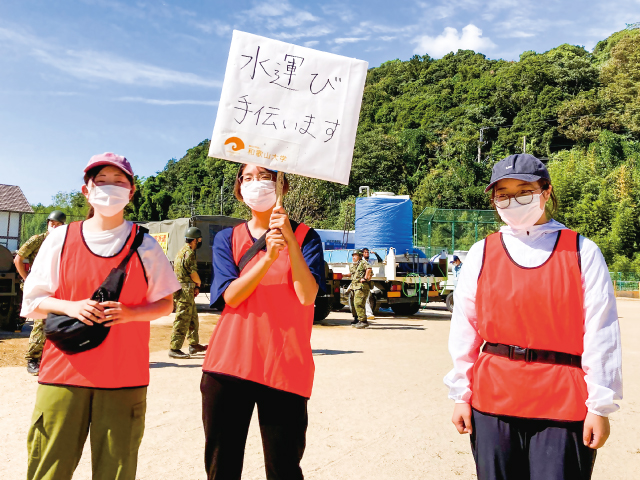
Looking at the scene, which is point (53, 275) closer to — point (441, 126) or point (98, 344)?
point (98, 344)

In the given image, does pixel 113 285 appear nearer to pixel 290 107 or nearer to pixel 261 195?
pixel 261 195

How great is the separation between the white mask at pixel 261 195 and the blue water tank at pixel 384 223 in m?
16.4

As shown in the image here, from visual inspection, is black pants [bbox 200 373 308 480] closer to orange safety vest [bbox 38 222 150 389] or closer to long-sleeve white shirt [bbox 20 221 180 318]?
orange safety vest [bbox 38 222 150 389]

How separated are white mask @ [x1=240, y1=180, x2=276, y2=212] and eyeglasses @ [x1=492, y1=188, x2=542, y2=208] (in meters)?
1.01

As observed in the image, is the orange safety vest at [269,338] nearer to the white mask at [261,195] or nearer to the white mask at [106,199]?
the white mask at [261,195]

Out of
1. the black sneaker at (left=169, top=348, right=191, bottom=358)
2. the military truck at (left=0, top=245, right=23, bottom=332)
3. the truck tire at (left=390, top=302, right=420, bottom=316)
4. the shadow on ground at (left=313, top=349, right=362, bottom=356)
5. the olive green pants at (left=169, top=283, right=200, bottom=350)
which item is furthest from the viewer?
the truck tire at (left=390, top=302, right=420, bottom=316)

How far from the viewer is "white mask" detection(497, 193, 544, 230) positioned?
100 inches

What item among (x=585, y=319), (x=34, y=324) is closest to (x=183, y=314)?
(x=34, y=324)

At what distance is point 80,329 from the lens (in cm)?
251

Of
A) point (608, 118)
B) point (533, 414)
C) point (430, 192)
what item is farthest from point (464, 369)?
point (608, 118)

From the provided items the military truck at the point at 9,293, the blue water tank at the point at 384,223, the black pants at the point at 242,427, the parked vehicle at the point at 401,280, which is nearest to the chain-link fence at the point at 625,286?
the blue water tank at the point at 384,223

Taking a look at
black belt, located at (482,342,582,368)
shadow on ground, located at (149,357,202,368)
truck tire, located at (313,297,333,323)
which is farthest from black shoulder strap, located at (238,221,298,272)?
truck tire, located at (313,297,333,323)

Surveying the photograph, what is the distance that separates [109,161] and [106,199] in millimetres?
170

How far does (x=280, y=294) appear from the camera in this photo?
2.64 metres
